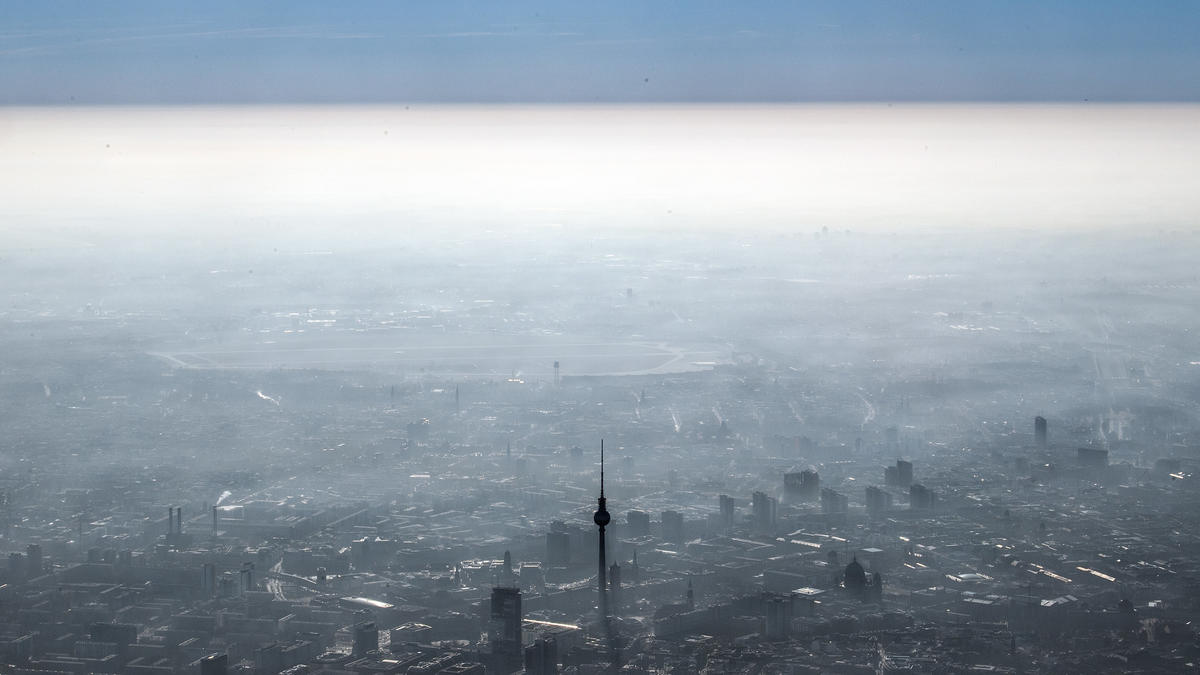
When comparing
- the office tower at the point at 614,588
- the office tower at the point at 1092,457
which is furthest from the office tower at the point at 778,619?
the office tower at the point at 1092,457

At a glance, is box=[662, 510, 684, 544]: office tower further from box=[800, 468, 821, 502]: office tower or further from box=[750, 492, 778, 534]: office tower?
box=[800, 468, 821, 502]: office tower

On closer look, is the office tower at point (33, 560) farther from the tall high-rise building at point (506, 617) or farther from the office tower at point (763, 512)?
the office tower at point (763, 512)

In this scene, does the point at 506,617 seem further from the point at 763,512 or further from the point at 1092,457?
the point at 1092,457

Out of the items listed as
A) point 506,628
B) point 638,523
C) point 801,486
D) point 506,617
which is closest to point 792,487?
point 801,486

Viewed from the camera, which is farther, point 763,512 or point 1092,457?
point 1092,457

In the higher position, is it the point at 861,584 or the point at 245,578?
the point at 245,578

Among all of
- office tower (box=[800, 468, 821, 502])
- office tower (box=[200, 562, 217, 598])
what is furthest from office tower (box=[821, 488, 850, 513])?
office tower (box=[200, 562, 217, 598])
